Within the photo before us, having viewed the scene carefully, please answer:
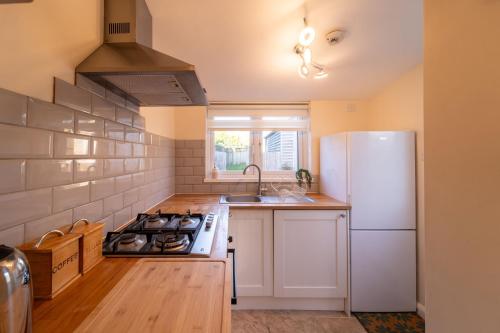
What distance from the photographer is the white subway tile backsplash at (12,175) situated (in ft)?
1.79

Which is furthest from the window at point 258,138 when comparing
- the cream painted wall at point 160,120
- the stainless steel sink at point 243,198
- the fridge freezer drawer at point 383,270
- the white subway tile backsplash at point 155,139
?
the fridge freezer drawer at point 383,270

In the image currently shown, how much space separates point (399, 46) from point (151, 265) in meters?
1.93

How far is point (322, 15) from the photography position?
1146 mm

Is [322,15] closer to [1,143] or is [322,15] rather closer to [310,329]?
[1,143]

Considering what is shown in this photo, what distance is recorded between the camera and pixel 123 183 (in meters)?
1.17

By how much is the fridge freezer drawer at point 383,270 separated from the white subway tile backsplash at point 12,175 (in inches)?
78.1

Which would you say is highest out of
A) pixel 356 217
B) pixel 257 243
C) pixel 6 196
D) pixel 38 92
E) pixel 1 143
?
pixel 38 92

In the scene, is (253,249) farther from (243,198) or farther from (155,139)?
(155,139)

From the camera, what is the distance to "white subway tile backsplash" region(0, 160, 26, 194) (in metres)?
0.54

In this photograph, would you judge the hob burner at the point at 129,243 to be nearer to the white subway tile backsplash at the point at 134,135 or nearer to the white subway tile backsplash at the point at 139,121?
the white subway tile backsplash at the point at 134,135

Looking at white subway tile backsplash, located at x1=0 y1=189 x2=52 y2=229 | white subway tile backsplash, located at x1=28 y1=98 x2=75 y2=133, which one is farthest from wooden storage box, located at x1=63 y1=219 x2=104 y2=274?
white subway tile backsplash, located at x1=28 y1=98 x2=75 y2=133

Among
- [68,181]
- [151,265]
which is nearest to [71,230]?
[68,181]

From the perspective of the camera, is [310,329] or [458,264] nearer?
[458,264]

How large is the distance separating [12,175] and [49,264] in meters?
0.26
